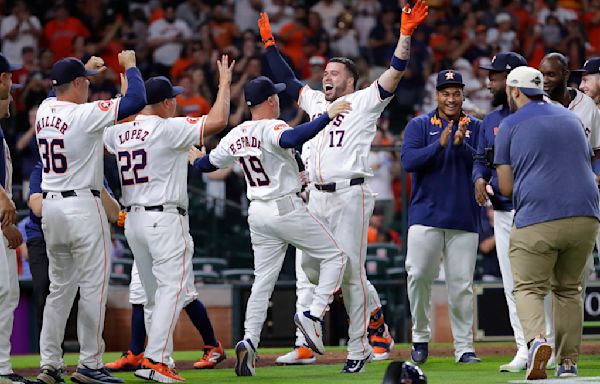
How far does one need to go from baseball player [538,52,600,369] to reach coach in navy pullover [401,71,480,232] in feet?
2.17

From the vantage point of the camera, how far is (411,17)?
26.9 feet

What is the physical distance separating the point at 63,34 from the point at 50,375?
9.47m

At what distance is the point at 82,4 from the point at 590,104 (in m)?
10.2

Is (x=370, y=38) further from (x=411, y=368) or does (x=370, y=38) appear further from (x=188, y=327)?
(x=411, y=368)

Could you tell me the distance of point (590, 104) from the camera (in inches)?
342

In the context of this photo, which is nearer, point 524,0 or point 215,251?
point 215,251

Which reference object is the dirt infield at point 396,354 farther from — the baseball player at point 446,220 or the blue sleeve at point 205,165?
the blue sleeve at point 205,165

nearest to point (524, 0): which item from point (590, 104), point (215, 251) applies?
point (215, 251)

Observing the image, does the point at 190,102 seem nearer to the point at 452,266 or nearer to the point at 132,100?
the point at 452,266

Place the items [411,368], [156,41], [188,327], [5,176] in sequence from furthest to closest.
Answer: [156,41], [188,327], [5,176], [411,368]

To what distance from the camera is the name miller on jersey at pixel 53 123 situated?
7.62 metres

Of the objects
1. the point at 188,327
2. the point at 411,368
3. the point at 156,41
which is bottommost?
the point at 188,327

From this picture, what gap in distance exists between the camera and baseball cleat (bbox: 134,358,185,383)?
309 inches

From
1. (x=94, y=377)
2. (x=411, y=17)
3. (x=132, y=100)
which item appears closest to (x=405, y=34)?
(x=411, y=17)
